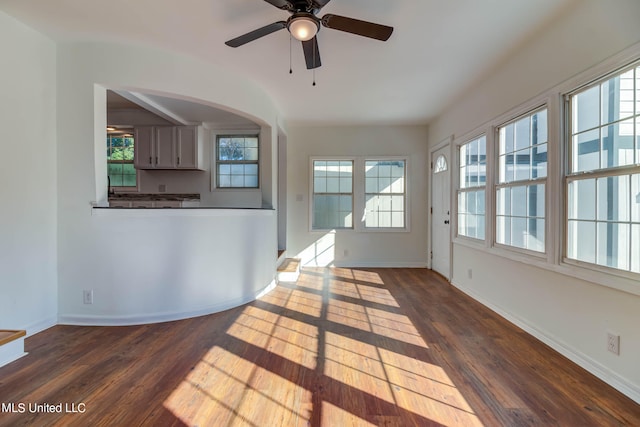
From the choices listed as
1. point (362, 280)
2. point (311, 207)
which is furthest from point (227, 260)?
point (311, 207)

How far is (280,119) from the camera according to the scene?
16.0 feet

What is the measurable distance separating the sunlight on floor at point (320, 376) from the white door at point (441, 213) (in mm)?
2075

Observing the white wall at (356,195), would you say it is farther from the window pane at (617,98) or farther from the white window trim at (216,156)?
the window pane at (617,98)

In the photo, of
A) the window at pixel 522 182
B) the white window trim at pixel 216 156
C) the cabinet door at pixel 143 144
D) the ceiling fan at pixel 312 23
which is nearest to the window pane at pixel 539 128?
the window at pixel 522 182

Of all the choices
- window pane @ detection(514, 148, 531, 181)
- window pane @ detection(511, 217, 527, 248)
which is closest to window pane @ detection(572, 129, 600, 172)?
window pane @ detection(514, 148, 531, 181)

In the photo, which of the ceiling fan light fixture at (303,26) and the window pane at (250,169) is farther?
the window pane at (250,169)

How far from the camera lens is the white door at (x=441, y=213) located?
472 centimetres

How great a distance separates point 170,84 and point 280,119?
2096 millimetres

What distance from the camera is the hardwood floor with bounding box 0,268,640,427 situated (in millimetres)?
1631

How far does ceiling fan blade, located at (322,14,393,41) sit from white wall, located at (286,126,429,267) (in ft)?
11.8

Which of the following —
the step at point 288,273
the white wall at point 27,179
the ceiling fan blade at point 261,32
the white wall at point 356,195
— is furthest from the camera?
the white wall at point 356,195

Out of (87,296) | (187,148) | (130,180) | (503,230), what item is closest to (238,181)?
(187,148)

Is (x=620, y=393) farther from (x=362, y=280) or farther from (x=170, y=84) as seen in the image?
(x=170, y=84)

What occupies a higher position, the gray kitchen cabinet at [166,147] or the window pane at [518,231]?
the gray kitchen cabinet at [166,147]
